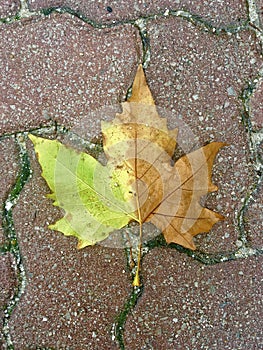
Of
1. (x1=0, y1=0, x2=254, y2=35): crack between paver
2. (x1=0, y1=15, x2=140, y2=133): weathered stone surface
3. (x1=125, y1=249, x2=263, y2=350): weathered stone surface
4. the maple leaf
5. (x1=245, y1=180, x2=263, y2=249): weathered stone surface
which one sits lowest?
(x1=125, y1=249, x2=263, y2=350): weathered stone surface

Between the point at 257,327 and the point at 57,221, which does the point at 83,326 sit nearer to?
the point at 57,221

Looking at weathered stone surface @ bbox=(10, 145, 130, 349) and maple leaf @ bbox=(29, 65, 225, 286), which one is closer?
maple leaf @ bbox=(29, 65, 225, 286)

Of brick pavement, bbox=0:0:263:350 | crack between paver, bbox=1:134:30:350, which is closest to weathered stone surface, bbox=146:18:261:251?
brick pavement, bbox=0:0:263:350

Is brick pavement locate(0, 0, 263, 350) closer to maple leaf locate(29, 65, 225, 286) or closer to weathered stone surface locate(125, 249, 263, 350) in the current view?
weathered stone surface locate(125, 249, 263, 350)

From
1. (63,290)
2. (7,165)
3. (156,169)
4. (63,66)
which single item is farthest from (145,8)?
(63,290)

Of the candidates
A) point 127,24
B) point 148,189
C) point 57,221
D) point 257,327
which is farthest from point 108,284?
point 127,24
